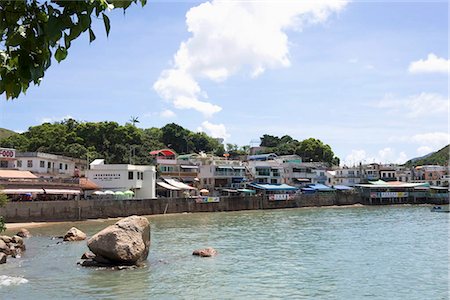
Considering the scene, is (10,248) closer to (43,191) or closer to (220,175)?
(43,191)

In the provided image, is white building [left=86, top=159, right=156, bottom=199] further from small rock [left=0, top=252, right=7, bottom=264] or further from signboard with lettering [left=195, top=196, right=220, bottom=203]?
small rock [left=0, top=252, right=7, bottom=264]

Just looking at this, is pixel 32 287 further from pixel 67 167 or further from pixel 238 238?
pixel 67 167

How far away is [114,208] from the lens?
200 ft

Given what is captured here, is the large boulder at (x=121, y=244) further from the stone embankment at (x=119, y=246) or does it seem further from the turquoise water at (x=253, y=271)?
the turquoise water at (x=253, y=271)

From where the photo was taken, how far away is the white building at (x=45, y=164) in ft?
209

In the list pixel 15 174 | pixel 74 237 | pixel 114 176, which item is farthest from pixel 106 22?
pixel 114 176

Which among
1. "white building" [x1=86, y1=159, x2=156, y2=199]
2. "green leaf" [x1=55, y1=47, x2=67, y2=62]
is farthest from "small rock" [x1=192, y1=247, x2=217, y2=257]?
"white building" [x1=86, y1=159, x2=156, y2=199]

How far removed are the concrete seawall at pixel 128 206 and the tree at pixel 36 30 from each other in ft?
170

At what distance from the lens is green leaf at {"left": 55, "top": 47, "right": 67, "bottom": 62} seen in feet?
11.1

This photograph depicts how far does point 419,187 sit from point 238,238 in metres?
77.2

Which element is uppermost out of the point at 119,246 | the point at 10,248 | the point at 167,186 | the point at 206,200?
the point at 167,186

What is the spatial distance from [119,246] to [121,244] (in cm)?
14

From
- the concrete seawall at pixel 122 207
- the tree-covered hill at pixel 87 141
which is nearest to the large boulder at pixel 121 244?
the concrete seawall at pixel 122 207

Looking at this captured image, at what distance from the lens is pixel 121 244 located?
23625 millimetres
